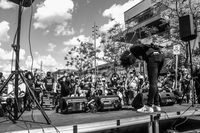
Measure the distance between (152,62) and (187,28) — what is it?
1516mm

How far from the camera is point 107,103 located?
4742 mm

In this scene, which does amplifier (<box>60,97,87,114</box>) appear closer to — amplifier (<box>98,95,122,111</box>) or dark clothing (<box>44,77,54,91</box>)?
amplifier (<box>98,95,122,111</box>)

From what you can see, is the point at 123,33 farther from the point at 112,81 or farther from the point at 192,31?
the point at 192,31

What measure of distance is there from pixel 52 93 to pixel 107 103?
5543mm

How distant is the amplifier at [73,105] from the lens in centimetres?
452

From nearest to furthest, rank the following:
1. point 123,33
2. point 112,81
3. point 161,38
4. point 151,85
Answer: point 151,85
point 112,81
point 161,38
point 123,33

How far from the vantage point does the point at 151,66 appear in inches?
147

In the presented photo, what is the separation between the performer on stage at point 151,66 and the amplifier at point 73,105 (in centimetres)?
165

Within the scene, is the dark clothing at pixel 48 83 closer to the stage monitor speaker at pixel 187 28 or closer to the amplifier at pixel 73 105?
the amplifier at pixel 73 105

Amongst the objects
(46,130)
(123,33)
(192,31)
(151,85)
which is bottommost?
(46,130)

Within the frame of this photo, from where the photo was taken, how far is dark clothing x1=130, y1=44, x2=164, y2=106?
145 inches

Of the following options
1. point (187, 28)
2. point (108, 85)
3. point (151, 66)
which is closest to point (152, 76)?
point (151, 66)

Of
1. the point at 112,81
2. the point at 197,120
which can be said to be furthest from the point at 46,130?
the point at 112,81

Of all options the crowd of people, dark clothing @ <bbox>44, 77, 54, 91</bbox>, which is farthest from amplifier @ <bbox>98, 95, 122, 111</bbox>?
dark clothing @ <bbox>44, 77, 54, 91</bbox>
